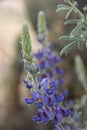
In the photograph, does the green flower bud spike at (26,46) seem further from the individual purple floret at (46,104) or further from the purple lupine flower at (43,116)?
the purple lupine flower at (43,116)

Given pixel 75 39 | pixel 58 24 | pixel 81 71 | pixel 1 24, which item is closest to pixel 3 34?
pixel 1 24

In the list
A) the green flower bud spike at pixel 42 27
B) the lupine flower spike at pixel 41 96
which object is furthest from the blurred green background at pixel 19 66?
the lupine flower spike at pixel 41 96

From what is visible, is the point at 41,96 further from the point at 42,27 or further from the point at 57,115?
the point at 42,27

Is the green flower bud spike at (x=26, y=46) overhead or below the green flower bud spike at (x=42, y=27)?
below

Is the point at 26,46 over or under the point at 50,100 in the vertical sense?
over

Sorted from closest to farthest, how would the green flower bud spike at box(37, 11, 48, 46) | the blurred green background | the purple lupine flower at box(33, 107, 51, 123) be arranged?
the purple lupine flower at box(33, 107, 51, 123) → the green flower bud spike at box(37, 11, 48, 46) → the blurred green background

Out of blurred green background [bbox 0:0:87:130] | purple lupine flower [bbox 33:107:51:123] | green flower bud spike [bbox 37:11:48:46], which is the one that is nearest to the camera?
purple lupine flower [bbox 33:107:51:123]

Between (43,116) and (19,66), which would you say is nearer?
Answer: (43,116)

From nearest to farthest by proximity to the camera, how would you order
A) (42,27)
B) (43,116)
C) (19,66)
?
(43,116)
(42,27)
(19,66)

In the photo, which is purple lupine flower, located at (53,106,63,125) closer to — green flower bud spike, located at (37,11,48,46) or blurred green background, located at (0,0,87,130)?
green flower bud spike, located at (37,11,48,46)

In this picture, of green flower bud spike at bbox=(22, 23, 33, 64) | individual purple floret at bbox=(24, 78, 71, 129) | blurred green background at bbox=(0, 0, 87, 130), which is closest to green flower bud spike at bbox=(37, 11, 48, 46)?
green flower bud spike at bbox=(22, 23, 33, 64)

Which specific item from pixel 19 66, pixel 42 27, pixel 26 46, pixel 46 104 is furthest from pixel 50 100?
pixel 19 66
